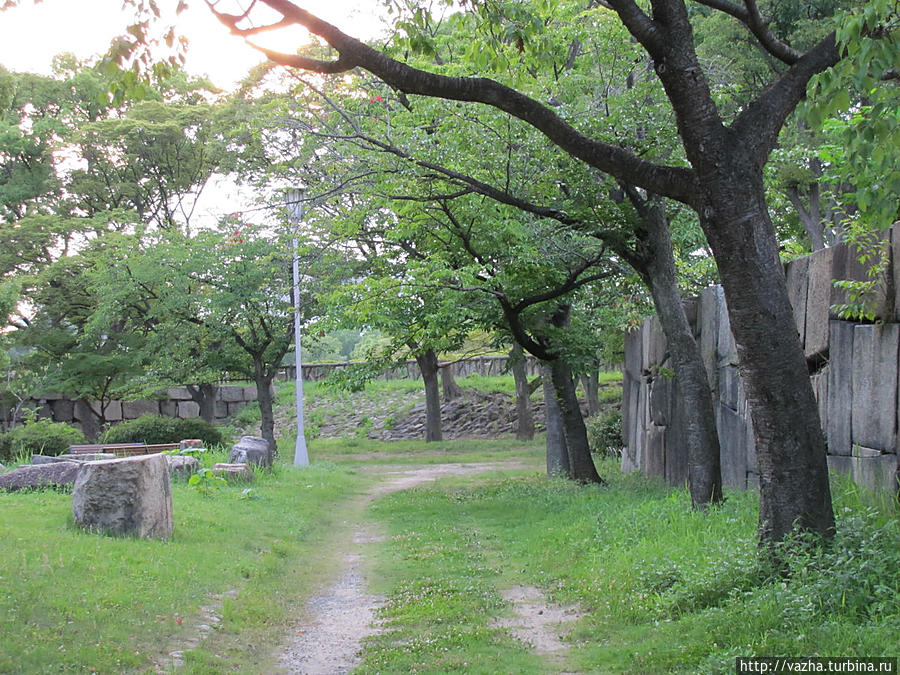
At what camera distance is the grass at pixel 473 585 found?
474 cm

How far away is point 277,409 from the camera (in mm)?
36312

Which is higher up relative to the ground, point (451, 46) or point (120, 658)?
point (451, 46)

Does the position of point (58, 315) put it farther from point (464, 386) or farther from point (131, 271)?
point (464, 386)

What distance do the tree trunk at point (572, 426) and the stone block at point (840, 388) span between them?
6796 millimetres

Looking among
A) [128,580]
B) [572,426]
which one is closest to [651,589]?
[128,580]

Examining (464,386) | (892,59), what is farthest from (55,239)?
(892,59)

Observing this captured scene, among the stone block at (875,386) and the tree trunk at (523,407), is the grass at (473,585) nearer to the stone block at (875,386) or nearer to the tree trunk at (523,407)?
the stone block at (875,386)

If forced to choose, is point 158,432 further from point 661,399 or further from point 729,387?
point 729,387

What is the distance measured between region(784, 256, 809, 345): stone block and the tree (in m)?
2.66

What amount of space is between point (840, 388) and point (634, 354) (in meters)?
9.39

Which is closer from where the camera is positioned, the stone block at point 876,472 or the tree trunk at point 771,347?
the tree trunk at point 771,347

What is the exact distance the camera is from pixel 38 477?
37.9 ft

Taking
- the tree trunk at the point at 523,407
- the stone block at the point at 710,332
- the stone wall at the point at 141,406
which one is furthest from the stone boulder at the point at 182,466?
the stone wall at the point at 141,406

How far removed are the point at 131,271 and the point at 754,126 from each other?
19.6 meters
